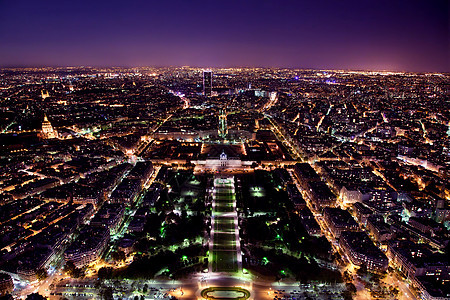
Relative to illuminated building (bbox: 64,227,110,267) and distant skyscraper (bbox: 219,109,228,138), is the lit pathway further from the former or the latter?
distant skyscraper (bbox: 219,109,228,138)

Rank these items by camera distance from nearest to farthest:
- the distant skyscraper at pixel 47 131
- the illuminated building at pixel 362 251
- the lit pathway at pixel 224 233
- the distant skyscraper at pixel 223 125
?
the illuminated building at pixel 362 251
the lit pathway at pixel 224 233
the distant skyscraper at pixel 223 125
the distant skyscraper at pixel 47 131

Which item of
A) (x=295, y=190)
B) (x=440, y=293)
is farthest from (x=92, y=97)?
(x=440, y=293)

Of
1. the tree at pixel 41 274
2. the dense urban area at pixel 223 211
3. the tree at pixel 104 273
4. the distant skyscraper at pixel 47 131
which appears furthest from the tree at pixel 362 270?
the distant skyscraper at pixel 47 131

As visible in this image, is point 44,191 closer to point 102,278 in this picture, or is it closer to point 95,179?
point 95,179

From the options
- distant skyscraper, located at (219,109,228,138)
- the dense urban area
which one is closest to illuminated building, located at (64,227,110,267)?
the dense urban area

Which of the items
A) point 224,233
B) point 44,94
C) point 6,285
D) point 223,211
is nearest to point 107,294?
point 6,285

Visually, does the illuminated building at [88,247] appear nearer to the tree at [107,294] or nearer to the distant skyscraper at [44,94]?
the tree at [107,294]
